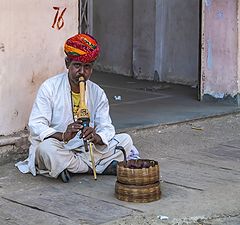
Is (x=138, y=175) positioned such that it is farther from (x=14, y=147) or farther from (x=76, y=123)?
(x=14, y=147)

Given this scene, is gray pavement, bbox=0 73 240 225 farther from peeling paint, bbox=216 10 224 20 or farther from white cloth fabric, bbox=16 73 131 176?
peeling paint, bbox=216 10 224 20

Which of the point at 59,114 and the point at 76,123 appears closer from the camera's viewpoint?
the point at 76,123

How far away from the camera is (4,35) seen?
608cm

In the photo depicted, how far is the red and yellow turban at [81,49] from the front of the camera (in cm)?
544

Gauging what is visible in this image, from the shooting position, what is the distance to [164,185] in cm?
561

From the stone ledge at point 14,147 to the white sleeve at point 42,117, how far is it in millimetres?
546

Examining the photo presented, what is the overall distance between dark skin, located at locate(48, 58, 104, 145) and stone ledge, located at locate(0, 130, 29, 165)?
76 centimetres

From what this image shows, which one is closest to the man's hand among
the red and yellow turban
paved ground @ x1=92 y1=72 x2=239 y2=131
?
the red and yellow turban

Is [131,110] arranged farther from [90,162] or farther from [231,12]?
[90,162]

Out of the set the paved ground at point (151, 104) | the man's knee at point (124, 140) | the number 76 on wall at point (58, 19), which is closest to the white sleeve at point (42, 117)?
the man's knee at point (124, 140)

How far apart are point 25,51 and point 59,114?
87 centimetres

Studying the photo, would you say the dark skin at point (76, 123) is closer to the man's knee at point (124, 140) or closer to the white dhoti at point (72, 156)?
the white dhoti at point (72, 156)

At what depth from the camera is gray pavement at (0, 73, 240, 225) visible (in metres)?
4.83

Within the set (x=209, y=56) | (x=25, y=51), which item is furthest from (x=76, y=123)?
(x=209, y=56)
